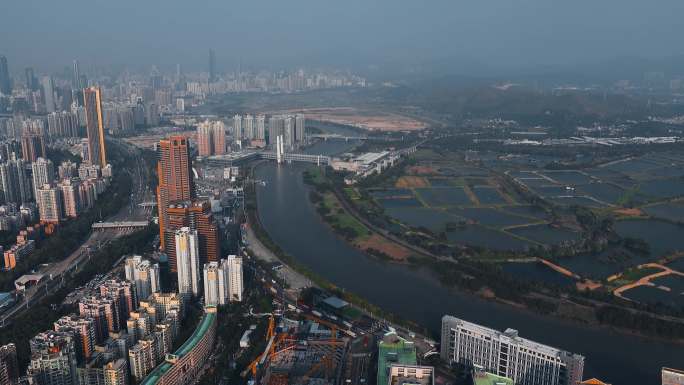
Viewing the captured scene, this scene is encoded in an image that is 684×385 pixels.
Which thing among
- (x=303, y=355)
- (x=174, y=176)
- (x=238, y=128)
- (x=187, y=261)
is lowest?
(x=303, y=355)

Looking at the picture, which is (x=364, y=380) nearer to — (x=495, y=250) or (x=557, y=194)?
(x=495, y=250)

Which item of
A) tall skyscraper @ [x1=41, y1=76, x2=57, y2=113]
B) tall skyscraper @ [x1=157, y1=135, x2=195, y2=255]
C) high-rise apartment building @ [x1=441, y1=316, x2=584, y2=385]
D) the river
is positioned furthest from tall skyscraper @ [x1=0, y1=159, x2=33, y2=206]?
tall skyscraper @ [x1=41, y1=76, x2=57, y2=113]

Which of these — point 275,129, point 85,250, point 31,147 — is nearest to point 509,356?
point 85,250

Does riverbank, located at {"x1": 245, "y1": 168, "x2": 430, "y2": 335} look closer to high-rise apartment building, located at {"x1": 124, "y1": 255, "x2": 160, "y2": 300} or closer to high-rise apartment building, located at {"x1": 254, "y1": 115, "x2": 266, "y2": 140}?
high-rise apartment building, located at {"x1": 124, "y1": 255, "x2": 160, "y2": 300}

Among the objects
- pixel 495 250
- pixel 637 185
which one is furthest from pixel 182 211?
pixel 637 185

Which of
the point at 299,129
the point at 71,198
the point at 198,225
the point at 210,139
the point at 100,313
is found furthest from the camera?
the point at 299,129

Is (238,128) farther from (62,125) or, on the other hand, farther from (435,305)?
(435,305)

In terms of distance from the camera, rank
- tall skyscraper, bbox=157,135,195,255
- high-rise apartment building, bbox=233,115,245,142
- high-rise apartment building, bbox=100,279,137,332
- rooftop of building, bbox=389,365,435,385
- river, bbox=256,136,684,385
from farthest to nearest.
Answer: high-rise apartment building, bbox=233,115,245,142
tall skyscraper, bbox=157,135,195,255
high-rise apartment building, bbox=100,279,137,332
river, bbox=256,136,684,385
rooftop of building, bbox=389,365,435,385
